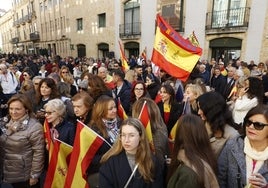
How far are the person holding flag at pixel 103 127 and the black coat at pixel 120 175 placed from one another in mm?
604

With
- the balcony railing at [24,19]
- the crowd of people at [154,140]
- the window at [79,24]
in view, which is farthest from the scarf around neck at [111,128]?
the balcony railing at [24,19]

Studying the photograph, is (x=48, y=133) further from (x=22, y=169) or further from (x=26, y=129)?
(x=22, y=169)

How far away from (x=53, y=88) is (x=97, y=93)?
0.76m

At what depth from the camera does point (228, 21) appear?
1402 cm

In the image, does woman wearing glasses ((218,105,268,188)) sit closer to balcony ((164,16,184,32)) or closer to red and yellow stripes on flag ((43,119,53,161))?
red and yellow stripes on flag ((43,119,53,161))

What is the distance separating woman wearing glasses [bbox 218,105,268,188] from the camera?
1.92m

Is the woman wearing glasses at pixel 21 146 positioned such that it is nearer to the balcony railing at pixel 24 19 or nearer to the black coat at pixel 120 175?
the black coat at pixel 120 175

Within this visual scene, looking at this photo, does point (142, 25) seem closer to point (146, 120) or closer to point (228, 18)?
point (228, 18)

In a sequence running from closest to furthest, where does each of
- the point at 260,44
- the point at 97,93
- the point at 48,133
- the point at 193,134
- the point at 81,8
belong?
the point at 193,134, the point at 48,133, the point at 97,93, the point at 260,44, the point at 81,8

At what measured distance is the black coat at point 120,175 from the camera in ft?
6.83

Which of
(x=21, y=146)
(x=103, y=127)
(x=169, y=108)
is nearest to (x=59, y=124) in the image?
(x=21, y=146)

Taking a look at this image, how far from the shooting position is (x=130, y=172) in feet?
6.87

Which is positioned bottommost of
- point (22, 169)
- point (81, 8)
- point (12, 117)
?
point (22, 169)

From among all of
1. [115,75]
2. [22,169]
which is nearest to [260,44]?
[115,75]
